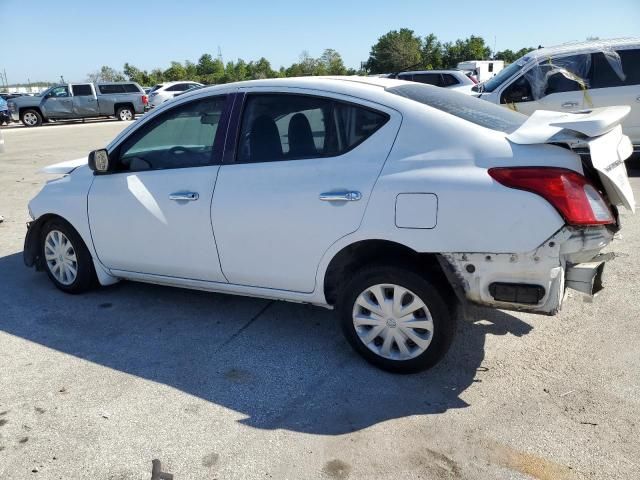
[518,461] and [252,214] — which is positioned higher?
[252,214]

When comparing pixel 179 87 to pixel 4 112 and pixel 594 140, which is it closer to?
pixel 4 112

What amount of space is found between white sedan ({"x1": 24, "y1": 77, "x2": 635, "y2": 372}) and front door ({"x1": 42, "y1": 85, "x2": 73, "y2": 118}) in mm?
24362

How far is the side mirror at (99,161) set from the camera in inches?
165

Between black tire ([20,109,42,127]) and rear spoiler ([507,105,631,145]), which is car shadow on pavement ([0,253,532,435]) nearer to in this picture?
rear spoiler ([507,105,631,145])

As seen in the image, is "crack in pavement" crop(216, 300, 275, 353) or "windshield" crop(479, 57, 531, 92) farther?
"windshield" crop(479, 57, 531, 92)

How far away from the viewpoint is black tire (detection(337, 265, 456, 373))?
10.3 ft

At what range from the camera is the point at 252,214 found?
360 centimetres

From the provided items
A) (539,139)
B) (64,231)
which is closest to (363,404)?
(539,139)

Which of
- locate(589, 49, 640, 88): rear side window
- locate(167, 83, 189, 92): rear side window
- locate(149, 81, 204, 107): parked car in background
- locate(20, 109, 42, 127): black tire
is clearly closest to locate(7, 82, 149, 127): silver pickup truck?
locate(20, 109, 42, 127): black tire

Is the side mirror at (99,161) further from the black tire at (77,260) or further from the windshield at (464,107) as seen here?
the windshield at (464,107)

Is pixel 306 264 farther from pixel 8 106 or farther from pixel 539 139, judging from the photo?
pixel 8 106

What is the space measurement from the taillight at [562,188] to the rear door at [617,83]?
7.26 m

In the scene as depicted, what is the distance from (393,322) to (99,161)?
2.54 meters

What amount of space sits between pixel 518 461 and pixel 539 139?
1592mm
